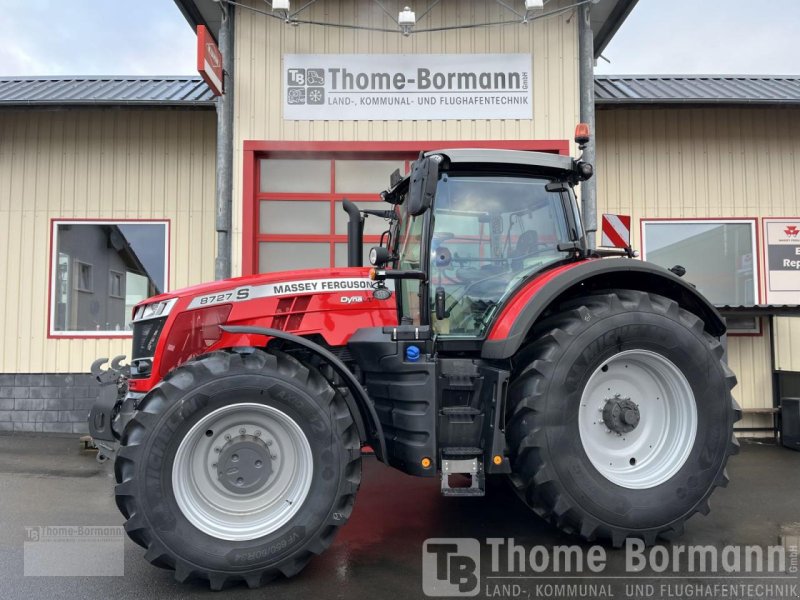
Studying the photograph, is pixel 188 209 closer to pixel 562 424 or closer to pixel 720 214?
pixel 562 424

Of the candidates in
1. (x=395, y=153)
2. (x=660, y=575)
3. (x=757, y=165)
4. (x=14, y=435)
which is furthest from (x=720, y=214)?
(x=14, y=435)

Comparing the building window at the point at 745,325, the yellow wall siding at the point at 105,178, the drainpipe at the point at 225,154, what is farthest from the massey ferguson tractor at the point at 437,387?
the building window at the point at 745,325

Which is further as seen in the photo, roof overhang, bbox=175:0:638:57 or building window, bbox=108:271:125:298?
building window, bbox=108:271:125:298

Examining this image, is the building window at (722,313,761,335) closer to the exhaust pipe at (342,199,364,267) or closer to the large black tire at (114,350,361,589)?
the exhaust pipe at (342,199,364,267)

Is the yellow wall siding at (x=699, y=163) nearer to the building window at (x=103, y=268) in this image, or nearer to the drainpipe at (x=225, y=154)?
the drainpipe at (x=225, y=154)

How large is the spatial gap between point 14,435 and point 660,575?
24.3 feet

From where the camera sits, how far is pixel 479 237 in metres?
3.62

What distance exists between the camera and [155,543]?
286 centimetres

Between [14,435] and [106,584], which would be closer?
[106,584]

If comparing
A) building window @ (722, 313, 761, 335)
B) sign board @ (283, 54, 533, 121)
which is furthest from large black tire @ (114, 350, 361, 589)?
building window @ (722, 313, 761, 335)

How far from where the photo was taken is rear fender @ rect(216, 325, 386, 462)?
3.22 m

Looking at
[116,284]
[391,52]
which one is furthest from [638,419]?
[116,284]

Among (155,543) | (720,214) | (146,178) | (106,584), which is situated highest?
(146,178)

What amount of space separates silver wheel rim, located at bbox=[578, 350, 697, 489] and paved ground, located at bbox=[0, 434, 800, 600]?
515mm
